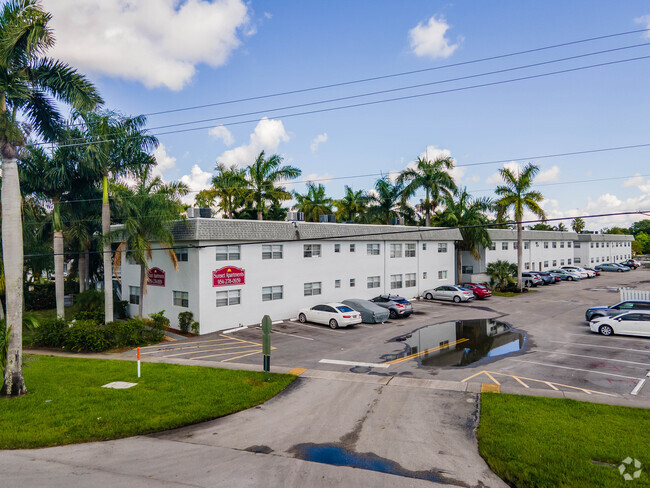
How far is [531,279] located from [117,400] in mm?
44671

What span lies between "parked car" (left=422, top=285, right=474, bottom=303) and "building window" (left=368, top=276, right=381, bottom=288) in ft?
19.5

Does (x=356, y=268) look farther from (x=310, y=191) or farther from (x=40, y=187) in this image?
(x=40, y=187)

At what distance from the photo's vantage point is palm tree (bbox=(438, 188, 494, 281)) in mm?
43412

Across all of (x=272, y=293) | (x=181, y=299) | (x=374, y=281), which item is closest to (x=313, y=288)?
(x=272, y=293)

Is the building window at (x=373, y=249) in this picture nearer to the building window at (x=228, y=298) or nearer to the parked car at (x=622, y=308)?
the building window at (x=228, y=298)

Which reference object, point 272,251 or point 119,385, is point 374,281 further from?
point 119,385

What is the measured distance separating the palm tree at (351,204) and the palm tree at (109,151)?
2685 cm

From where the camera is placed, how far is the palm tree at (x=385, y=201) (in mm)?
44531

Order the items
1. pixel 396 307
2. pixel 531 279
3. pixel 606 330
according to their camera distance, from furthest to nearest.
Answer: pixel 531 279, pixel 396 307, pixel 606 330

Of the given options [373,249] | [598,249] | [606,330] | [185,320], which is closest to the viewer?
[606,330]

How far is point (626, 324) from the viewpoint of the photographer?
71.0 ft

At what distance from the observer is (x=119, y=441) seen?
10.2m

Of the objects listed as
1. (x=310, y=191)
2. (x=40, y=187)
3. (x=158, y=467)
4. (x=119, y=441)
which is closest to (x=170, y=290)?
(x=40, y=187)

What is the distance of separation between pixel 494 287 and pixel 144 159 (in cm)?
3691
